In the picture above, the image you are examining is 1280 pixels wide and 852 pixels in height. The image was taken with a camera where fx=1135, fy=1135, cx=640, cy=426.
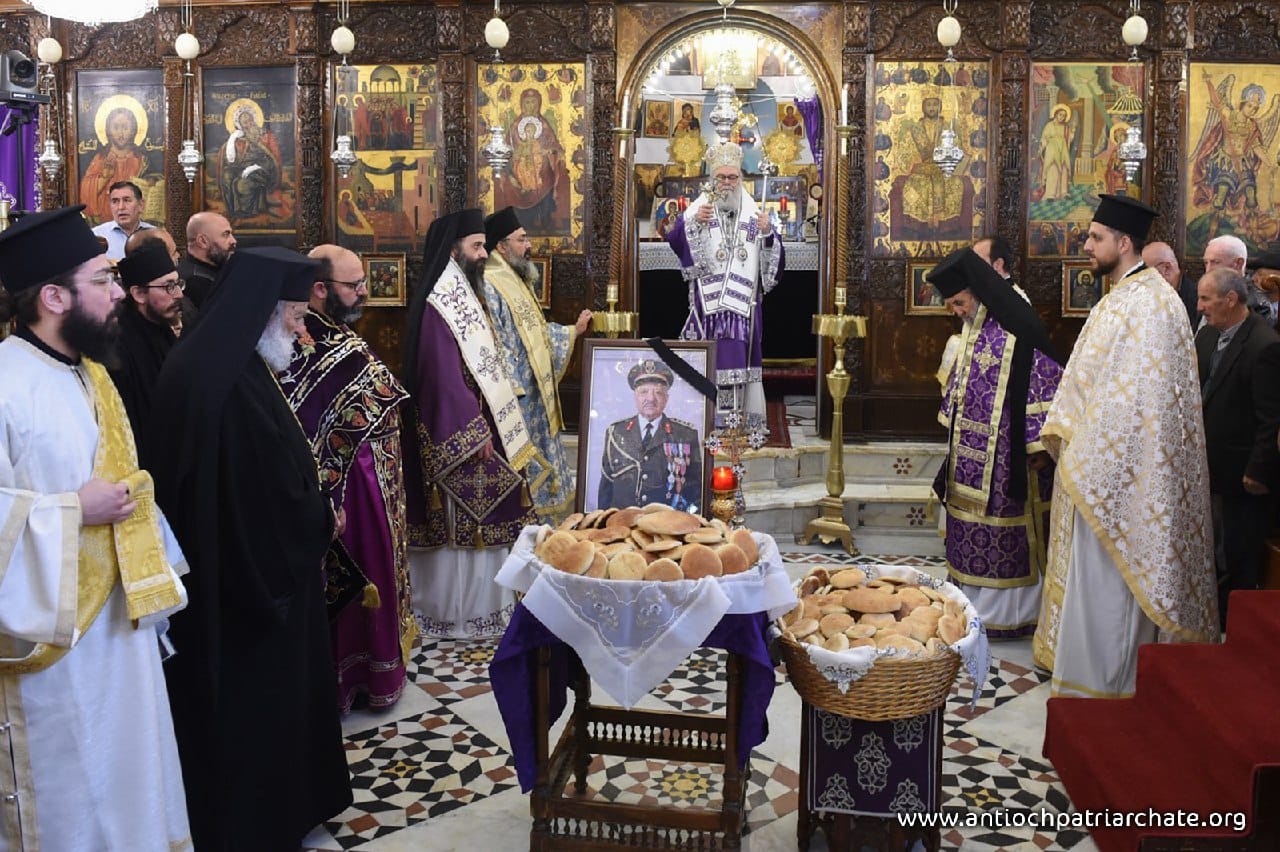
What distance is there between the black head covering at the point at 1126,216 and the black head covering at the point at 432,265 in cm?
309

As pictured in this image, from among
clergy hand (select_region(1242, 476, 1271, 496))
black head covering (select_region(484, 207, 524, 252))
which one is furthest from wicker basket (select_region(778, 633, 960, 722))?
black head covering (select_region(484, 207, 524, 252))

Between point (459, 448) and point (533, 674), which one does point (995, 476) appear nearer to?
point (459, 448)

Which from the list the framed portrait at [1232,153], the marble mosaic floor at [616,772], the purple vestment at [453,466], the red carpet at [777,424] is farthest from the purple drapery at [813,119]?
the marble mosaic floor at [616,772]

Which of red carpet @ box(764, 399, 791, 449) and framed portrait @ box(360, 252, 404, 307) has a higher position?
framed portrait @ box(360, 252, 404, 307)

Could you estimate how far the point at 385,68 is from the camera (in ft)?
32.7

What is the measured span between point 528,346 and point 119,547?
3.50 metres

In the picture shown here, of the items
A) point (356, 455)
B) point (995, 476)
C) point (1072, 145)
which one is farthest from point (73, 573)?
point (1072, 145)

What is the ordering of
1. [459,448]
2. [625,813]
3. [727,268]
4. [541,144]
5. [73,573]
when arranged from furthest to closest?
1. [541,144]
2. [727,268]
3. [459,448]
4. [625,813]
5. [73,573]

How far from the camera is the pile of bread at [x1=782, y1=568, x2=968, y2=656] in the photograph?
11.4 feet

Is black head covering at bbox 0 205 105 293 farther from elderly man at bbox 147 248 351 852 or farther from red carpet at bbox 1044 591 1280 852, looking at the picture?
red carpet at bbox 1044 591 1280 852

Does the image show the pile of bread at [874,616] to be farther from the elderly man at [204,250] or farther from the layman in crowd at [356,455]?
the elderly man at [204,250]

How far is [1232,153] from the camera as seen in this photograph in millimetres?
9438

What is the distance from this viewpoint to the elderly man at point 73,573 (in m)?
2.87

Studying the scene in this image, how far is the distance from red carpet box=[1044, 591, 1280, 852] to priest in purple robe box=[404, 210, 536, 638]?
2852 mm
